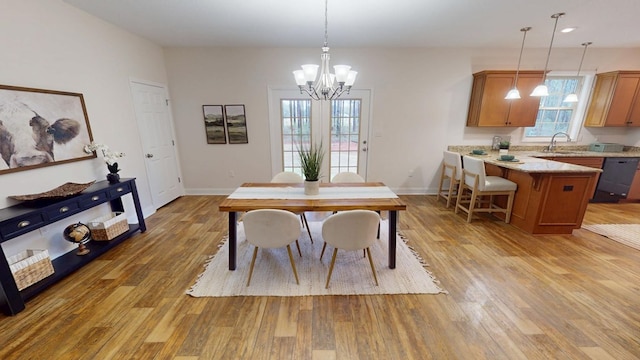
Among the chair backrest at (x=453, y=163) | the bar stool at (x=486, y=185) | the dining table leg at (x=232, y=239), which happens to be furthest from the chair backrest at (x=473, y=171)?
the dining table leg at (x=232, y=239)

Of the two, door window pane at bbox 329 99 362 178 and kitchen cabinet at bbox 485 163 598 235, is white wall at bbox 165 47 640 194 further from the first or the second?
kitchen cabinet at bbox 485 163 598 235

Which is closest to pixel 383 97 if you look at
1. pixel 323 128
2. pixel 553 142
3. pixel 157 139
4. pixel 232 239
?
pixel 323 128

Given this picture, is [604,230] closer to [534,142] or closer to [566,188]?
[566,188]

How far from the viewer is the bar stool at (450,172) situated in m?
3.73

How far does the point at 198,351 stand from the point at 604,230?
4.60m

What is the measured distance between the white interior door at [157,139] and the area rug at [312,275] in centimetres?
205

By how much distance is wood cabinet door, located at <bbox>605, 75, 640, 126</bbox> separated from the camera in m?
3.78

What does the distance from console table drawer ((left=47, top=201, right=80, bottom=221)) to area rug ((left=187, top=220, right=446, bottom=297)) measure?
51.1 inches

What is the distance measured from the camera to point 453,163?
3.85 m

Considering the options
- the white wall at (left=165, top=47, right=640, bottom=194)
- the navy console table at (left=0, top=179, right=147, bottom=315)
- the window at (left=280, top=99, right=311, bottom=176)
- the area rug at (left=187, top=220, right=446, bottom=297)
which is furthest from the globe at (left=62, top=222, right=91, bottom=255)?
the window at (left=280, top=99, right=311, bottom=176)

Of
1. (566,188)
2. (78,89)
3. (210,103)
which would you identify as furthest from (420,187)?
(78,89)

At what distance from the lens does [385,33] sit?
3.30 metres

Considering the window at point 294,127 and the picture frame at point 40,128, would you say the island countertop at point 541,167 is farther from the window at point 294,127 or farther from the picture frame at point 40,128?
the picture frame at point 40,128

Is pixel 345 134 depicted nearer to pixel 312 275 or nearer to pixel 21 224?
pixel 312 275
